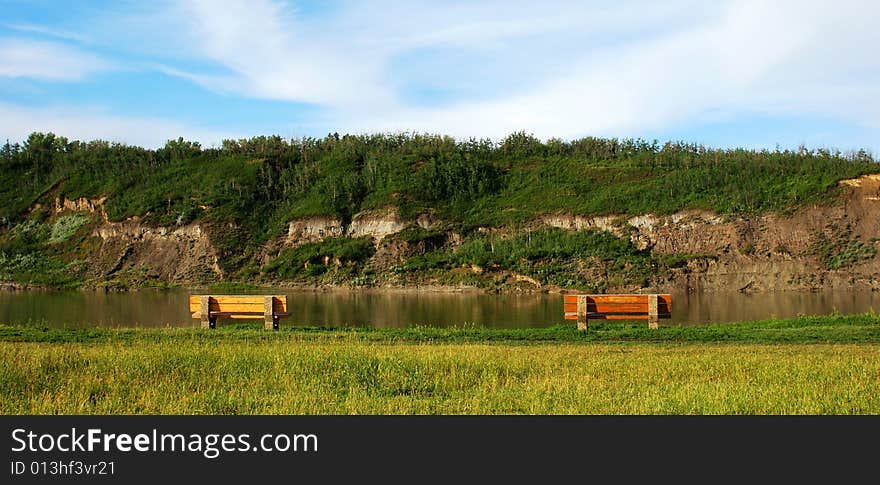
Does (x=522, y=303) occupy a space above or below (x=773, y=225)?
below

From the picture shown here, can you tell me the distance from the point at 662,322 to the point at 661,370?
48.0 feet

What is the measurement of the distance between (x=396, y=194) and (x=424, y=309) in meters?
30.4

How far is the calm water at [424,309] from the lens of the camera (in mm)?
27750

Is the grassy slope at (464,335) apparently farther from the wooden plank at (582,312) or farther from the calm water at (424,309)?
the calm water at (424,309)

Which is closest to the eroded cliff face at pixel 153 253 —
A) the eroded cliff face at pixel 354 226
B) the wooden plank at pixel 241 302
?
the eroded cliff face at pixel 354 226

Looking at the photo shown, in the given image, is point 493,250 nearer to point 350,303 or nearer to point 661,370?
point 350,303

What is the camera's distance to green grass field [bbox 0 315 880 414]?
31.3 ft

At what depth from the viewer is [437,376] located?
11711mm

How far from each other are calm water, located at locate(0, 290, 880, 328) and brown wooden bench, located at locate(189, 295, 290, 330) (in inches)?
114

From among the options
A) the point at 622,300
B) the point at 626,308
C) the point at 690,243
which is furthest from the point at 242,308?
the point at 690,243

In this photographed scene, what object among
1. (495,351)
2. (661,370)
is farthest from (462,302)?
(661,370)

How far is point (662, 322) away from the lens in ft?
86.6

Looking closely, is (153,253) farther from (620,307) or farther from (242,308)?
(620,307)

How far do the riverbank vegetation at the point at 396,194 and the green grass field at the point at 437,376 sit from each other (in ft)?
111
